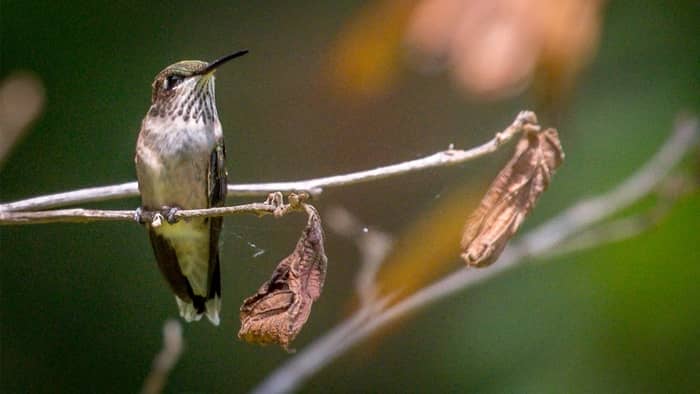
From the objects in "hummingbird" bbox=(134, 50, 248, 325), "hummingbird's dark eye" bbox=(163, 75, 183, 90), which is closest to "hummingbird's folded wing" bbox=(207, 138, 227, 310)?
"hummingbird" bbox=(134, 50, 248, 325)

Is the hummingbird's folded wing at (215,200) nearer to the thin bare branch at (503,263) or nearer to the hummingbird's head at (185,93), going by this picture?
the hummingbird's head at (185,93)

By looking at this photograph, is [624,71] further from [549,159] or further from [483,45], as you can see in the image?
[549,159]

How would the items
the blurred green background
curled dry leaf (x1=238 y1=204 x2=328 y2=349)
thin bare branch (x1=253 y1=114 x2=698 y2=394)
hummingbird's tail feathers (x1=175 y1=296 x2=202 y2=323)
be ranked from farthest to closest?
the blurred green background, thin bare branch (x1=253 y1=114 x2=698 y2=394), hummingbird's tail feathers (x1=175 y1=296 x2=202 y2=323), curled dry leaf (x1=238 y1=204 x2=328 y2=349)

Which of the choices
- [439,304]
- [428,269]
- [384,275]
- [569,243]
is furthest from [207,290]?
[439,304]

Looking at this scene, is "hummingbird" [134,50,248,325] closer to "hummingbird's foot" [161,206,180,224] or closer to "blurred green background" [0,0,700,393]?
A: "hummingbird's foot" [161,206,180,224]

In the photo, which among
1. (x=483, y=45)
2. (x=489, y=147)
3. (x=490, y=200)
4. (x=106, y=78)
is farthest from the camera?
(x=106, y=78)

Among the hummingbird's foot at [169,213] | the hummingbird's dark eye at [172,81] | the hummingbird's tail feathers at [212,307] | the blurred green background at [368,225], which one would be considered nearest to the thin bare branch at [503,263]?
the blurred green background at [368,225]
